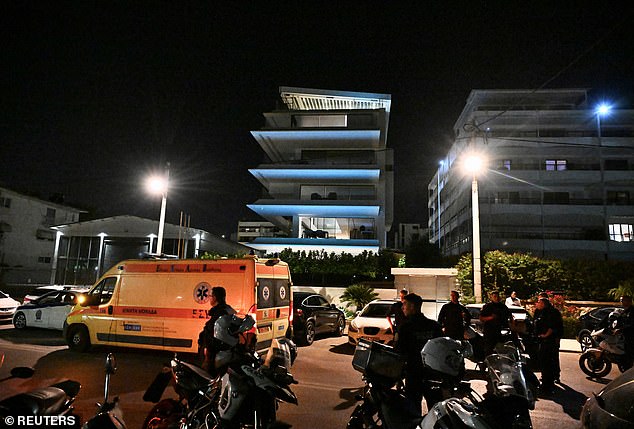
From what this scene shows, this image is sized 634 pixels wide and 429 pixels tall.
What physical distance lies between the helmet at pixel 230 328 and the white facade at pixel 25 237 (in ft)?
129

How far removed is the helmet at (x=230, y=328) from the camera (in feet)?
13.7

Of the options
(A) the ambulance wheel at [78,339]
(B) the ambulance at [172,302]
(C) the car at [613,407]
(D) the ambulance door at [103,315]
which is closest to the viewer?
(C) the car at [613,407]

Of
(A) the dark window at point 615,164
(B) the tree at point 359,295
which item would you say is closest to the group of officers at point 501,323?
(B) the tree at point 359,295

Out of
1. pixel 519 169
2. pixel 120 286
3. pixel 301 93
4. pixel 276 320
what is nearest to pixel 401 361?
pixel 276 320

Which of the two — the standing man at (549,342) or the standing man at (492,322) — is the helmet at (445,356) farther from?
the standing man at (549,342)

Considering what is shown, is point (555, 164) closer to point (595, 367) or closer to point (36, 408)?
point (595, 367)

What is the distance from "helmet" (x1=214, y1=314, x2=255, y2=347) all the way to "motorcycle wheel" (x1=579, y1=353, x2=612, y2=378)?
338 inches

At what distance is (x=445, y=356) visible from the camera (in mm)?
3402

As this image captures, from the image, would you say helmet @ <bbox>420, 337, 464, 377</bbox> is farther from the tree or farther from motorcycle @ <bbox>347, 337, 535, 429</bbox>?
the tree

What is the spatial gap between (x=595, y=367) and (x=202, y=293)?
9137mm

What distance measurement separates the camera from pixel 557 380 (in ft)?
26.7

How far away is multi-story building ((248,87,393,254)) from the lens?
30.0m

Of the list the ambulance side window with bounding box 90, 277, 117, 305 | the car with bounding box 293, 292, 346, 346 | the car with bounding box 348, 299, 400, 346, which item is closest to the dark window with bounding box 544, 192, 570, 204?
the car with bounding box 293, 292, 346, 346

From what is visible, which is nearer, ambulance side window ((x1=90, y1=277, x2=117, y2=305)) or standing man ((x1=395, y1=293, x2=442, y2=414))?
Result: standing man ((x1=395, y1=293, x2=442, y2=414))
